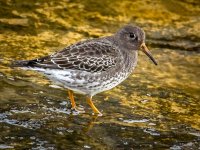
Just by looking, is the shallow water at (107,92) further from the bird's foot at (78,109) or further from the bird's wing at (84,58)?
the bird's wing at (84,58)

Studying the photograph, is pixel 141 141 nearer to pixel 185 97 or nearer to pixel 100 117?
pixel 100 117

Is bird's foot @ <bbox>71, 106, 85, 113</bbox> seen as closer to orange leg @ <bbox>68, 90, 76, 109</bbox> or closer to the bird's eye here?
orange leg @ <bbox>68, 90, 76, 109</bbox>

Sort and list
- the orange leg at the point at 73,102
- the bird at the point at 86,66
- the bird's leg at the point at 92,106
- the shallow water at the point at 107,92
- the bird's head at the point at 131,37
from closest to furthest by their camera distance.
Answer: the shallow water at the point at 107,92
the bird at the point at 86,66
the bird's leg at the point at 92,106
the orange leg at the point at 73,102
the bird's head at the point at 131,37

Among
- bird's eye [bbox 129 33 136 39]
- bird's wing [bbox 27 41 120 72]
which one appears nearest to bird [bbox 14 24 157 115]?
bird's wing [bbox 27 41 120 72]

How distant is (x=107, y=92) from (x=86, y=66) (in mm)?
1311

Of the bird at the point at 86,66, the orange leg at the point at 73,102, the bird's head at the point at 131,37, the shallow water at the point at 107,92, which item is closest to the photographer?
the shallow water at the point at 107,92

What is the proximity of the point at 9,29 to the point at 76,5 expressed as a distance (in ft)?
8.39

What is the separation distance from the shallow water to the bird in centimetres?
43

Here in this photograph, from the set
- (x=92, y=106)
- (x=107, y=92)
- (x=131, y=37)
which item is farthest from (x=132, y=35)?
(x=92, y=106)

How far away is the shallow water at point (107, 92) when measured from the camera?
969cm

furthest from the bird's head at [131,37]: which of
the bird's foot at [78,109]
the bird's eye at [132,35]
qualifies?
the bird's foot at [78,109]

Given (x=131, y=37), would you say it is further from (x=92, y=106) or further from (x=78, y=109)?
(x=78, y=109)

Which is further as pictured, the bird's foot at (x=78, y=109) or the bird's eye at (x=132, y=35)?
the bird's eye at (x=132, y=35)

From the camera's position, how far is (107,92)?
11828 millimetres
